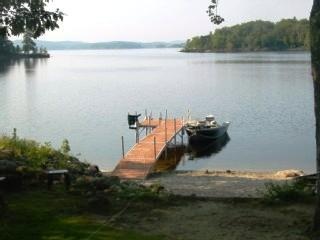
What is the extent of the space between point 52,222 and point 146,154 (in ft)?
61.4

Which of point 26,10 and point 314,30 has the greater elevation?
point 26,10

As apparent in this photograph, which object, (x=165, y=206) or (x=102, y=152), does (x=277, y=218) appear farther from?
(x=102, y=152)

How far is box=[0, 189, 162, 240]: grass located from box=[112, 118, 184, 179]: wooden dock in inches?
490

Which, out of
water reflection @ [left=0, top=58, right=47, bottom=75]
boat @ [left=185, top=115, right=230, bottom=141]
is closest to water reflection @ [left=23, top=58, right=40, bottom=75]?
water reflection @ [left=0, top=58, right=47, bottom=75]

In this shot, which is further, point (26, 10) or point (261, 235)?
point (26, 10)

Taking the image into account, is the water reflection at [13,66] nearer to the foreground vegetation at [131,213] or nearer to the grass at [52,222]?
the foreground vegetation at [131,213]

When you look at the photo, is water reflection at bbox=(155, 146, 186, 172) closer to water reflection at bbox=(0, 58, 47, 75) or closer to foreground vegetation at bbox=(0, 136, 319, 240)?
foreground vegetation at bbox=(0, 136, 319, 240)

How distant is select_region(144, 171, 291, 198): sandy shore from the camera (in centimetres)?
1858

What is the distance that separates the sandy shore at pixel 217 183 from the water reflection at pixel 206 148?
24.8 feet

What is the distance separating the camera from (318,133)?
9.62 meters

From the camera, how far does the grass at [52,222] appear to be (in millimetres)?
9156

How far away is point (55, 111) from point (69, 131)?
1316 centimetres

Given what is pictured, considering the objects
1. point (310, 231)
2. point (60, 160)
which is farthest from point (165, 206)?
point (60, 160)

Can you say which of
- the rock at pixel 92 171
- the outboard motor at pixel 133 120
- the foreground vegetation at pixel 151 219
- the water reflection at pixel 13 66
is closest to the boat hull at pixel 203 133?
the outboard motor at pixel 133 120
